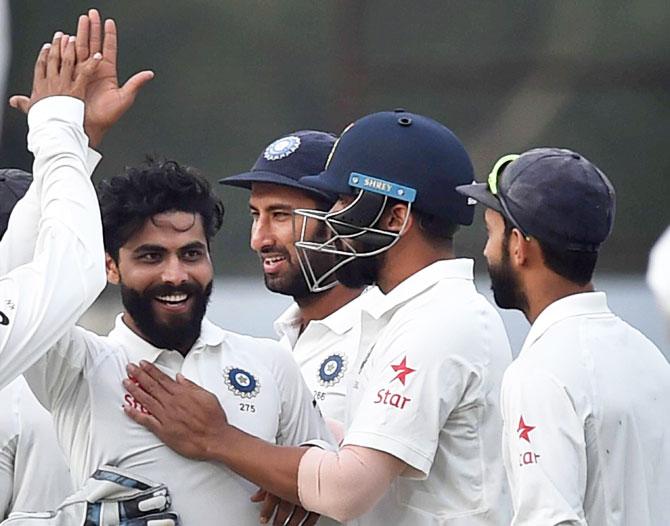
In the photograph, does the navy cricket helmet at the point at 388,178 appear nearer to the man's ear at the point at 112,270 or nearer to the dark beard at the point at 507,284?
the dark beard at the point at 507,284

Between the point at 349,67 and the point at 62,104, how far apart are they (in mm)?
1924

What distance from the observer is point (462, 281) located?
3512 mm

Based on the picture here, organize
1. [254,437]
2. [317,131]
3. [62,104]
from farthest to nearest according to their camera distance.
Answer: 1. [317,131]
2. [254,437]
3. [62,104]

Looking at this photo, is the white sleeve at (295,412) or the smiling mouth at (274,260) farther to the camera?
the smiling mouth at (274,260)

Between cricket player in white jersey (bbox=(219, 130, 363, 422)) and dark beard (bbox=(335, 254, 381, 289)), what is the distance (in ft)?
1.99

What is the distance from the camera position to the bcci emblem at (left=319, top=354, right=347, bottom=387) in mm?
4078

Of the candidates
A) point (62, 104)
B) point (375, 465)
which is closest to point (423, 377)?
point (375, 465)

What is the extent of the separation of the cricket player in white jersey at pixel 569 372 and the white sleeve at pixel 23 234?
0.77 m

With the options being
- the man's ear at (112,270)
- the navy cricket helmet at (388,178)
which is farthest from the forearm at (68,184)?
the navy cricket helmet at (388,178)

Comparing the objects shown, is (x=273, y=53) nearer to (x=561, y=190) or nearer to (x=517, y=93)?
(x=517, y=93)

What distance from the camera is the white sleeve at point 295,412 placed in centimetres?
359

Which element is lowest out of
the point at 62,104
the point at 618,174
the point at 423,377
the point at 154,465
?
the point at 154,465

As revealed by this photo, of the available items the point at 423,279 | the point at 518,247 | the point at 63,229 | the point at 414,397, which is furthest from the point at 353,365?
the point at 63,229

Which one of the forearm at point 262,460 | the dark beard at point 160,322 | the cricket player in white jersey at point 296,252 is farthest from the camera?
the cricket player in white jersey at point 296,252
